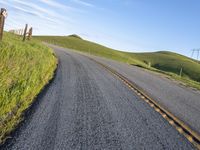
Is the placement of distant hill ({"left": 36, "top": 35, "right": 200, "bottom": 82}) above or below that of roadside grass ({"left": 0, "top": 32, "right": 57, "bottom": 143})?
below

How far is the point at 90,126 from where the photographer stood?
582 cm

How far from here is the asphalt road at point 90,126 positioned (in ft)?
15.9

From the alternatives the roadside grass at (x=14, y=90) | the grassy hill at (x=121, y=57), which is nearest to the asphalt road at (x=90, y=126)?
the roadside grass at (x=14, y=90)

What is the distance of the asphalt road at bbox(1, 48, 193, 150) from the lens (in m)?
4.84

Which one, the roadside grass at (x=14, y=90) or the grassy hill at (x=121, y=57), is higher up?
the roadside grass at (x=14, y=90)

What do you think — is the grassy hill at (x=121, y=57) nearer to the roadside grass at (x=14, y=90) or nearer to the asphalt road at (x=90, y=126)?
the roadside grass at (x=14, y=90)

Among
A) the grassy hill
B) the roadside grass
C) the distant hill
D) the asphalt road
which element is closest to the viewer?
the asphalt road

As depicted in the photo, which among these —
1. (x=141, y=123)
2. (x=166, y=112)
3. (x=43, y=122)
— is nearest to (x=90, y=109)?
(x=141, y=123)

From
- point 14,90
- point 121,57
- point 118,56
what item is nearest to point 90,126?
point 14,90

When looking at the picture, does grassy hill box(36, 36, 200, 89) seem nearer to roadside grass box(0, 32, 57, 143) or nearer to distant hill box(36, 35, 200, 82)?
distant hill box(36, 35, 200, 82)

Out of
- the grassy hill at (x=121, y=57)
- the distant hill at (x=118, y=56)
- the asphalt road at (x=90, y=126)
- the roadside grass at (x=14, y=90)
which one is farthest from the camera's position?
the distant hill at (x=118, y=56)

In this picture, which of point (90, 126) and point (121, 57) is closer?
point (90, 126)

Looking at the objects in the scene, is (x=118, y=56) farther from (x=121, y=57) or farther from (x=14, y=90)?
(x=14, y=90)

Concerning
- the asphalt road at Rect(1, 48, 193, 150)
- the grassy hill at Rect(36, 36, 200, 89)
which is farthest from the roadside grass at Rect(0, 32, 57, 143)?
the grassy hill at Rect(36, 36, 200, 89)
